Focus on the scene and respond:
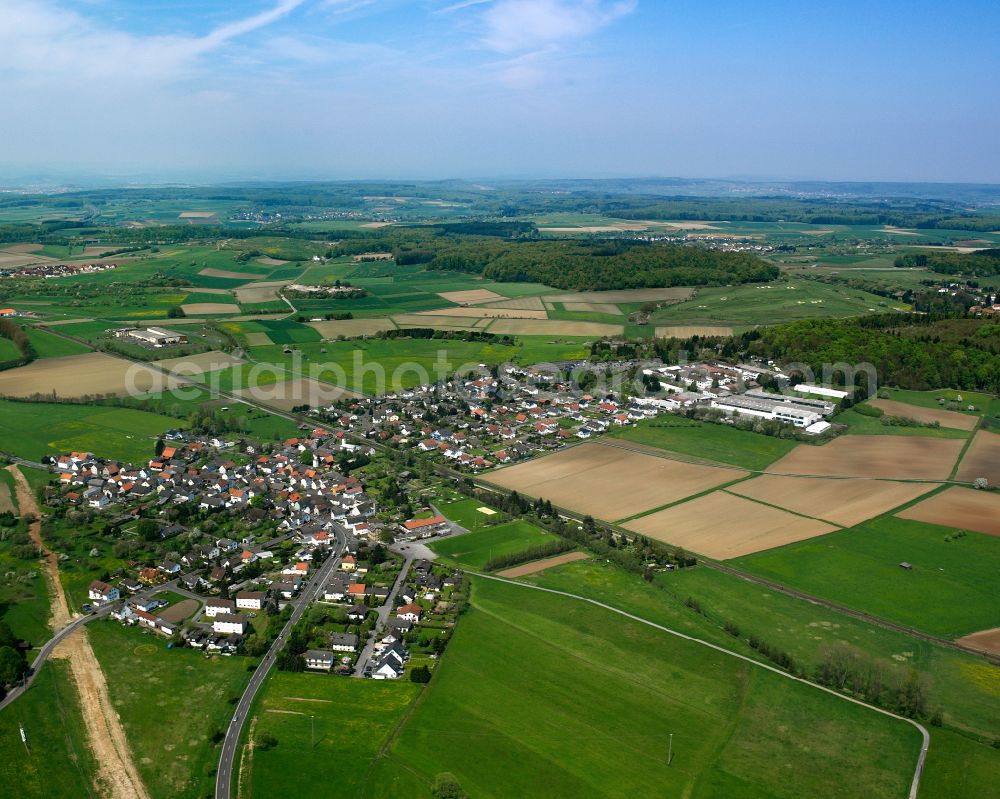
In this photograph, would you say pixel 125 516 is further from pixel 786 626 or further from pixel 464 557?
pixel 786 626

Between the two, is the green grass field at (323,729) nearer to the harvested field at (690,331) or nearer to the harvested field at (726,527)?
the harvested field at (726,527)

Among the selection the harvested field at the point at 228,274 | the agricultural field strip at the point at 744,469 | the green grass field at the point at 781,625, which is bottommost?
the green grass field at the point at 781,625

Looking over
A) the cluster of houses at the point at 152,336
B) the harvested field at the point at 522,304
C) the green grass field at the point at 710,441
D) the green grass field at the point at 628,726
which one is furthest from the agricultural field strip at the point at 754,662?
the harvested field at the point at 522,304

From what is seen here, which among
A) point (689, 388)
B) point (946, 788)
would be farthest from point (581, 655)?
point (689, 388)

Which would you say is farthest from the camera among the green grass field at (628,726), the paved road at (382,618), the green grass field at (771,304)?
the green grass field at (771,304)

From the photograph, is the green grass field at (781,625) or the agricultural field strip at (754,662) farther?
the green grass field at (781,625)

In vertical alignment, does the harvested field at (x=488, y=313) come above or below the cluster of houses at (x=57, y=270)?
below

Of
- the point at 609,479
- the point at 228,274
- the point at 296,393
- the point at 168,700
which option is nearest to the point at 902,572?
the point at 609,479

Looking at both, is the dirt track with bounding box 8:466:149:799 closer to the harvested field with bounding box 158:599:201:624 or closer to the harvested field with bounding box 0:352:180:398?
the harvested field with bounding box 158:599:201:624
